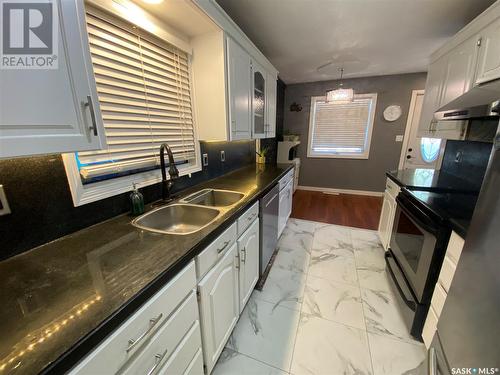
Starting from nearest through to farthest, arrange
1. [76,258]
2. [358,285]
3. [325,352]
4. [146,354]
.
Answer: [146,354] < [76,258] < [325,352] < [358,285]

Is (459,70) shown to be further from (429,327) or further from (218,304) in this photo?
(218,304)

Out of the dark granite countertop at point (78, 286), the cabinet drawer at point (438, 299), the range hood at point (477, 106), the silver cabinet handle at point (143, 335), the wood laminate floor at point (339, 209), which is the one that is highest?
the range hood at point (477, 106)

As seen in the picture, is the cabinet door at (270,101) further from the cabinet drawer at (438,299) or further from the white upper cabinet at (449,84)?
the cabinet drawer at (438,299)

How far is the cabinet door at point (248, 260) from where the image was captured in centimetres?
141

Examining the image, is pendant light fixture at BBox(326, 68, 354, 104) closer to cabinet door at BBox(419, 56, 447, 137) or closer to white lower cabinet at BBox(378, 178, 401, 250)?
cabinet door at BBox(419, 56, 447, 137)

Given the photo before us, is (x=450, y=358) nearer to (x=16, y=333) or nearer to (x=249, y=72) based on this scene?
(x=16, y=333)

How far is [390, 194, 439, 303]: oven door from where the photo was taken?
1300mm

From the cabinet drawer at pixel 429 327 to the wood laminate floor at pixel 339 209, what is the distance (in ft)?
6.13

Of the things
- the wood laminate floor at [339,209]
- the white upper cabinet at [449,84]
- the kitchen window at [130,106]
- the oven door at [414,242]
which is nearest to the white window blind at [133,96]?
the kitchen window at [130,106]

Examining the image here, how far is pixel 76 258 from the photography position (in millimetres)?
814

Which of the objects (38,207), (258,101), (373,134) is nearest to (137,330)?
(38,207)

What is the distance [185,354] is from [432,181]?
2.53 m

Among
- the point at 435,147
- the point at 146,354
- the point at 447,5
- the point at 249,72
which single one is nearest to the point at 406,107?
the point at 435,147

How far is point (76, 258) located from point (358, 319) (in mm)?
1900
